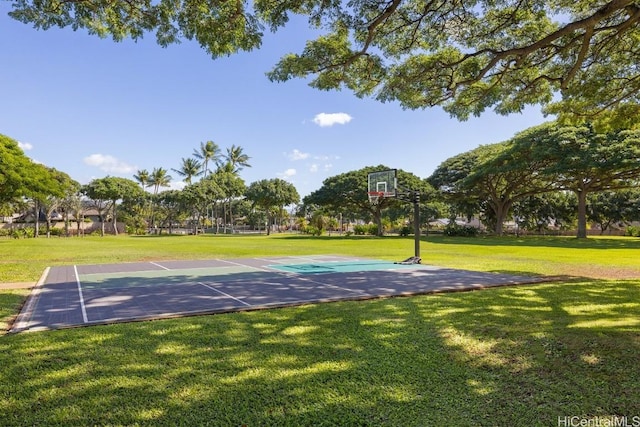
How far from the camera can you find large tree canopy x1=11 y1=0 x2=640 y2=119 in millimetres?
6641

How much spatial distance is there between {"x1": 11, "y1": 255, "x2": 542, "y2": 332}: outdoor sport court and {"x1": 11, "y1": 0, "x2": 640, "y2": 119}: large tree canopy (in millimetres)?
4611

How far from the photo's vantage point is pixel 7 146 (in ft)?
96.9

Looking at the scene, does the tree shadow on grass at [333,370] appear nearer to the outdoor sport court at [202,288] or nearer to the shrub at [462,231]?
the outdoor sport court at [202,288]

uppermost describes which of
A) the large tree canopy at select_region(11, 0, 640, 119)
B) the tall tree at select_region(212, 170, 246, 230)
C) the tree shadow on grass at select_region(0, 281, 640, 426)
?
the tall tree at select_region(212, 170, 246, 230)

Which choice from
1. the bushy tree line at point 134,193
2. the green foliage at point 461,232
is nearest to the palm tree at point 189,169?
the bushy tree line at point 134,193

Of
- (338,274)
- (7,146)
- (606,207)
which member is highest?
(7,146)

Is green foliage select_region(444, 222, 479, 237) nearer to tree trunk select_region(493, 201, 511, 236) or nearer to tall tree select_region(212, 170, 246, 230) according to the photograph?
tree trunk select_region(493, 201, 511, 236)

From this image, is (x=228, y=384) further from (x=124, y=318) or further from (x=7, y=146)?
(x=7, y=146)

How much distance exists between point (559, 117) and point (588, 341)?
9228 mm

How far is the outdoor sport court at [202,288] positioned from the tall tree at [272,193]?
1471 inches

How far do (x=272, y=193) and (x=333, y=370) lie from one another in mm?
47384

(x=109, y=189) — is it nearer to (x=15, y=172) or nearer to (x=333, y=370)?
(x=15, y=172)

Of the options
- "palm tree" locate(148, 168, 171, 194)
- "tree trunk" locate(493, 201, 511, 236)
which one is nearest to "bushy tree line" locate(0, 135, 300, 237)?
"palm tree" locate(148, 168, 171, 194)

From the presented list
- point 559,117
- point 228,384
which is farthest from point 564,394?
point 559,117
